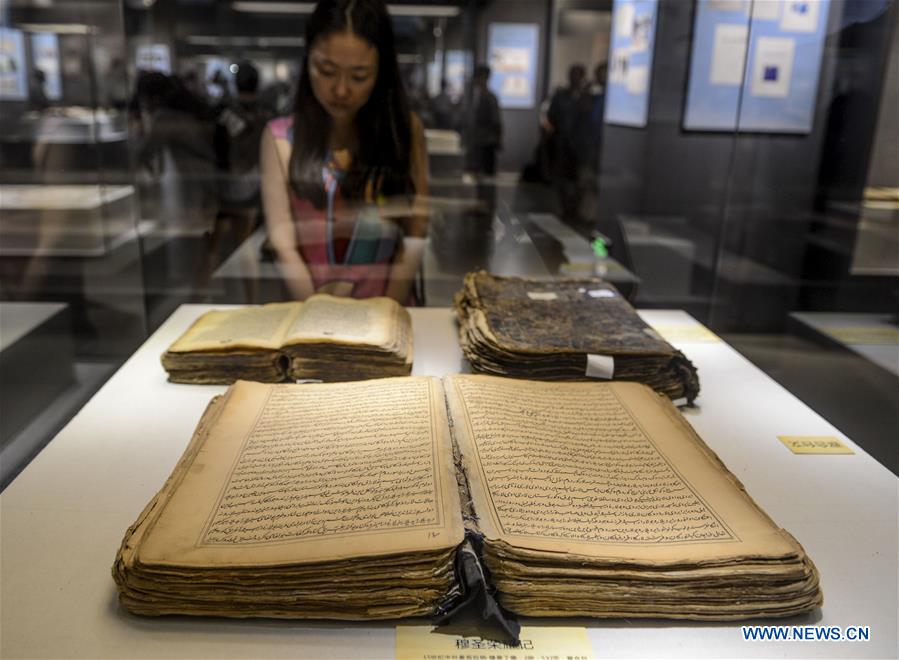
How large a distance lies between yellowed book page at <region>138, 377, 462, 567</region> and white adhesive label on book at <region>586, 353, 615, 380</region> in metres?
0.32

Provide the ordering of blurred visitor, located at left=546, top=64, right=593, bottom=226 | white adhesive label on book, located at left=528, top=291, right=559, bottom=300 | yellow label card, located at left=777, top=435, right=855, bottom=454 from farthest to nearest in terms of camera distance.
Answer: blurred visitor, located at left=546, top=64, right=593, bottom=226 → white adhesive label on book, located at left=528, top=291, right=559, bottom=300 → yellow label card, located at left=777, top=435, right=855, bottom=454

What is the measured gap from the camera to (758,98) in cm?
300

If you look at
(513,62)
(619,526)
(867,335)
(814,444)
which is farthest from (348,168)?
(867,335)

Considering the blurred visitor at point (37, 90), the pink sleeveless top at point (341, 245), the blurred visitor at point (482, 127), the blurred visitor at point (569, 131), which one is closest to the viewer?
the pink sleeveless top at point (341, 245)

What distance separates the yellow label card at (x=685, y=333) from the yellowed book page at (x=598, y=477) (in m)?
0.56

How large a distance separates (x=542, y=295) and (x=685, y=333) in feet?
1.31

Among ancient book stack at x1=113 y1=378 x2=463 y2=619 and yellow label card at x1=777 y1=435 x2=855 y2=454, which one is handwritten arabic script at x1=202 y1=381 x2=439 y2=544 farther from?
yellow label card at x1=777 y1=435 x2=855 y2=454

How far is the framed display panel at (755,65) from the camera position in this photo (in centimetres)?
277

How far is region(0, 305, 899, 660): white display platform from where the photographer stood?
793mm

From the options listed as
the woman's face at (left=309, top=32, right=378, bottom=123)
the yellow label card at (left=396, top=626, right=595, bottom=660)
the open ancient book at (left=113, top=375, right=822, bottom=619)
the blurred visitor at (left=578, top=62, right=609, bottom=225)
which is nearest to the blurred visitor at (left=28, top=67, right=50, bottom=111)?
the woman's face at (left=309, top=32, right=378, bottom=123)

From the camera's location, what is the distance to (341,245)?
2.22 m

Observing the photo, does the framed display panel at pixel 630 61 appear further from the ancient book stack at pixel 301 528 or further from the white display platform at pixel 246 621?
the ancient book stack at pixel 301 528

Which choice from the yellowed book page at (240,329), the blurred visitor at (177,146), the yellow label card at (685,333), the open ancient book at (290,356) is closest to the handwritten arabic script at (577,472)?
the open ancient book at (290,356)

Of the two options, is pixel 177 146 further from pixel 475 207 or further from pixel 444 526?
pixel 444 526
